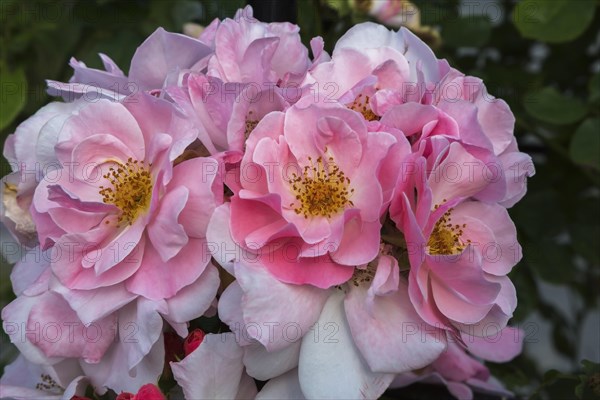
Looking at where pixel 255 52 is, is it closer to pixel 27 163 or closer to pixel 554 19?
pixel 27 163

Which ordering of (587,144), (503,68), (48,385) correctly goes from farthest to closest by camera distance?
(503,68) → (587,144) → (48,385)

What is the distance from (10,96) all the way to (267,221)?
16.1 inches

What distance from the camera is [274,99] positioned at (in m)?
0.44

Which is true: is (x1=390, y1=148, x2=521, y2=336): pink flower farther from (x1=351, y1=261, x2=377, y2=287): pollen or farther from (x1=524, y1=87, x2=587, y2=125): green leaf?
(x1=524, y1=87, x2=587, y2=125): green leaf

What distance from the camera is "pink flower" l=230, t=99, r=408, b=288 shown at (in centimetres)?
40

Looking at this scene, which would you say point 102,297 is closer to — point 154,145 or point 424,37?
point 154,145

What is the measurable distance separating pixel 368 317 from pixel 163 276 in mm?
108

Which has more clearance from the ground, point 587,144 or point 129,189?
point 129,189

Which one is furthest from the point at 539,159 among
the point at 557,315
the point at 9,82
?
the point at 9,82

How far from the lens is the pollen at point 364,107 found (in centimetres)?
45

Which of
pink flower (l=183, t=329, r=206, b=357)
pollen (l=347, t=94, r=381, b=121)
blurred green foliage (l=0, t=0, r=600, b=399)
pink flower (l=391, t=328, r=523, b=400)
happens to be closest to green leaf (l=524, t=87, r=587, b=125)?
blurred green foliage (l=0, t=0, r=600, b=399)

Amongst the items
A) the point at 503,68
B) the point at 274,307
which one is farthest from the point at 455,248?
the point at 503,68

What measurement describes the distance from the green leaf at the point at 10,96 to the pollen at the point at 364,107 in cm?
38

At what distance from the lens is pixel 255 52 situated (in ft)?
1.46
